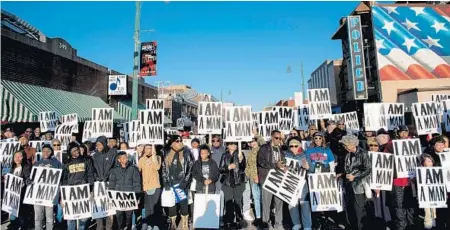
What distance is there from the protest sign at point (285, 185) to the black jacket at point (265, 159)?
8.6 inches

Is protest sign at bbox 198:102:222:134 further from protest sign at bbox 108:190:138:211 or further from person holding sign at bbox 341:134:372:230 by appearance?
person holding sign at bbox 341:134:372:230

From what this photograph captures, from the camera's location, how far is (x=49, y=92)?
17.2m

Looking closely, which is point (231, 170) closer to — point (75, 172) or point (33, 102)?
point (75, 172)

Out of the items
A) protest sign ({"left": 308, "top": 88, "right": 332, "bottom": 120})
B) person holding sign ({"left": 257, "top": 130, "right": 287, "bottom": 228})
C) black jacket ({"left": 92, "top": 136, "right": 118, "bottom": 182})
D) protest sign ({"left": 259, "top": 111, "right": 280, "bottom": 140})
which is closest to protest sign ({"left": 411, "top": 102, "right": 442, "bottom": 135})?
protest sign ({"left": 308, "top": 88, "right": 332, "bottom": 120})

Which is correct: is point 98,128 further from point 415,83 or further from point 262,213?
point 415,83

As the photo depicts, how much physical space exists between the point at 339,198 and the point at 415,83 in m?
21.7

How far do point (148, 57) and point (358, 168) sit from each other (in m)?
14.5

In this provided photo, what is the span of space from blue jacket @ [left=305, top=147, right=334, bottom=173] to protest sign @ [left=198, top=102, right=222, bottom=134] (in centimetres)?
305

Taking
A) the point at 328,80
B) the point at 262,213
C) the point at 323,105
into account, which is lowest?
the point at 262,213

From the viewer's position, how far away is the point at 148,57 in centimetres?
1850

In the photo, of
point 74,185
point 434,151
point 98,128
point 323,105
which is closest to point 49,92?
point 98,128

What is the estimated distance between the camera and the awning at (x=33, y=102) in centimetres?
1344

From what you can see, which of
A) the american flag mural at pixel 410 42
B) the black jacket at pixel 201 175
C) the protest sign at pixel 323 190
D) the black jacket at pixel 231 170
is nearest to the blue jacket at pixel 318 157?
the protest sign at pixel 323 190

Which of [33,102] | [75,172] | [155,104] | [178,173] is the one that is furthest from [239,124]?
[33,102]
